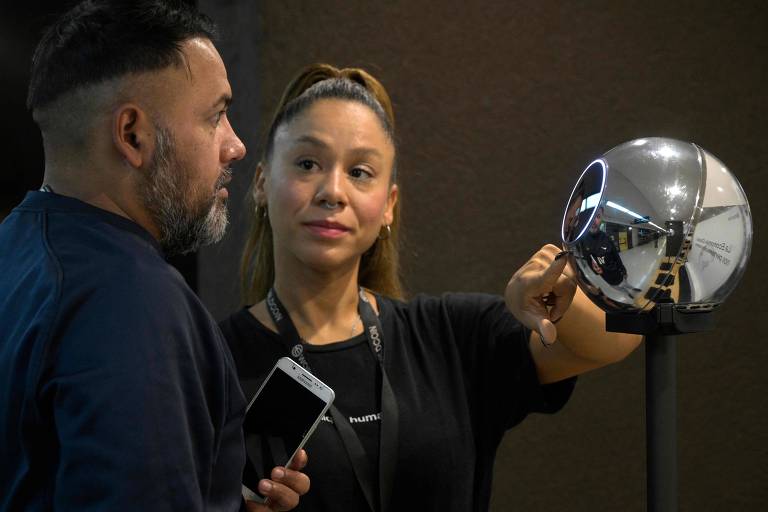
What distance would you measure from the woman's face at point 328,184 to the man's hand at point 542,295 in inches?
Answer: 16.2

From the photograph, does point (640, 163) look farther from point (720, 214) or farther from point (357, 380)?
point (357, 380)

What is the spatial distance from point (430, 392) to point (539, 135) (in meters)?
0.93

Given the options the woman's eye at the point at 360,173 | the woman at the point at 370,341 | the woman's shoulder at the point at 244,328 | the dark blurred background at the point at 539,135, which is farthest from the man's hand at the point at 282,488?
the dark blurred background at the point at 539,135

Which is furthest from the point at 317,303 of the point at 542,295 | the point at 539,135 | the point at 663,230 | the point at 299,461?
the point at 539,135

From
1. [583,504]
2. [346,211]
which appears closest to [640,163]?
[346,211]

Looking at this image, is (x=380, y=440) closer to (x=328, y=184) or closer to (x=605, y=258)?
(x=328, y=184)

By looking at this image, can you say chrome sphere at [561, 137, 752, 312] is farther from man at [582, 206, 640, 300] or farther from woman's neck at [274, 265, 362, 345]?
woman's neck at [274, 265, 362, 345]

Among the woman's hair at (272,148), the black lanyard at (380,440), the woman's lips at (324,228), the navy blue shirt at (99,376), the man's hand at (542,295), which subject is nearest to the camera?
the navy blue shirt at (99,376)

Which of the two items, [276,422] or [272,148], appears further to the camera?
[272,148]

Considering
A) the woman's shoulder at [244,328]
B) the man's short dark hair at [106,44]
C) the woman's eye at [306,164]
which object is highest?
the man's short dark hair at [106,44]

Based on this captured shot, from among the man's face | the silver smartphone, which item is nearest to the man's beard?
the man's face

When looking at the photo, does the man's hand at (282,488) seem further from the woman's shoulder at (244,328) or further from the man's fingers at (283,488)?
the woman's shoulder at (244,328)

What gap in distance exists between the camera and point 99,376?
2.27 feet

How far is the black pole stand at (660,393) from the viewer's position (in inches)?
30.6
